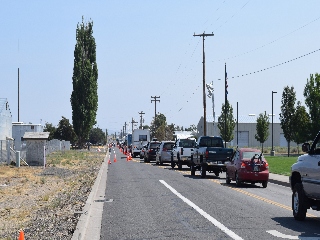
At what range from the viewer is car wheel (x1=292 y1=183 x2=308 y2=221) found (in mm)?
15172

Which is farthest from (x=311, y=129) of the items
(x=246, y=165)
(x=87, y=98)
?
(x=246, y=165)

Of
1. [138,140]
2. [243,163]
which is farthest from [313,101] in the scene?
[243,163]

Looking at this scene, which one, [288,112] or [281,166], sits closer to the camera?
[281,166]

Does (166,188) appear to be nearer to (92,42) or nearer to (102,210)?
(102,210)

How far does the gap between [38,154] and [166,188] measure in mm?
23923

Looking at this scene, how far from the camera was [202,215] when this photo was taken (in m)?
16.4

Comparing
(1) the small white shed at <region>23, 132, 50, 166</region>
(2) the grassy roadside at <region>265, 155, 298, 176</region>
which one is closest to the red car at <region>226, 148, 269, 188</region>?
(2) the grassy roadside at <region>265, 155, 298, 176</region>

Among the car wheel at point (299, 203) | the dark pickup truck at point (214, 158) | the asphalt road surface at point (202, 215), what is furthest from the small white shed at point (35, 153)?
the car wheel at point (299, 203)

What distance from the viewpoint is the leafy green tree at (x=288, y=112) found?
7494cm

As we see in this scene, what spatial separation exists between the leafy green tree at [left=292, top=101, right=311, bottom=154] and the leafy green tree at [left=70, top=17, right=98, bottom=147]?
105 feet

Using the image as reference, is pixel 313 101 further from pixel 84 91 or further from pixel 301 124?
pixel 84 91

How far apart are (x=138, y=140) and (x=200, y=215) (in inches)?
2547

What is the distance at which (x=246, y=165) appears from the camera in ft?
90.7

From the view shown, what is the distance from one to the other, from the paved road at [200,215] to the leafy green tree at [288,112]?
50373 millimetres
